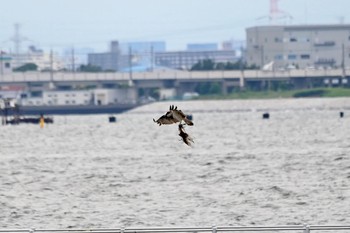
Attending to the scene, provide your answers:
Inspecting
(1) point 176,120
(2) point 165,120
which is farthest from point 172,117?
(2) point 165,120

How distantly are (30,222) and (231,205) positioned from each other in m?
9.49

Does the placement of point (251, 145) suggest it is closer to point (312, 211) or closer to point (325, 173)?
point (325, 173)

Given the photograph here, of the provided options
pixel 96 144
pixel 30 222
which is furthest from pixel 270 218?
pixel 96 144

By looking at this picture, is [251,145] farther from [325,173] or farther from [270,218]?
[270,218]

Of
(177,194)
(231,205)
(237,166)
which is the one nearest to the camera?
(231,205)

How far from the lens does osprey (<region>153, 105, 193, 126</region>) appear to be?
3033 cm

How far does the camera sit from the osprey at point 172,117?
30328 millimetres

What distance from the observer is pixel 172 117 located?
30.6m

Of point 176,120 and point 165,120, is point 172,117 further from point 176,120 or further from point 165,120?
point 165,120

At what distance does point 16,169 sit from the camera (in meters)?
94.0

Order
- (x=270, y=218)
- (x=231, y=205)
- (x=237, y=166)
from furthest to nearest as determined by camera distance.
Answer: (x=237, y=166)
(x=231, y=205)
(x=270, y=218)

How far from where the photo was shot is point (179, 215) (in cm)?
6062

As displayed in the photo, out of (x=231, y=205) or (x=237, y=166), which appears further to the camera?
(x=237, y=166)

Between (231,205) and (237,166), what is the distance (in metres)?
26.5
